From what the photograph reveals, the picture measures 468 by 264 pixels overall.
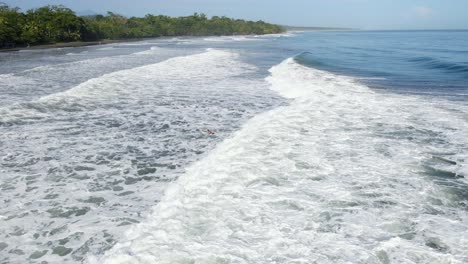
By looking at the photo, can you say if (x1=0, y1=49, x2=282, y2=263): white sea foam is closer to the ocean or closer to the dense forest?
the ocean

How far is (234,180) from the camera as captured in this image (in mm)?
6496

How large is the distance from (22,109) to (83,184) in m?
7.08

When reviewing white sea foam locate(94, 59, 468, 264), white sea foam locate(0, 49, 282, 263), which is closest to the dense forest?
white sea foam locate(0, 49, 282, 263)

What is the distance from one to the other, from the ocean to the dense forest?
2008 inches

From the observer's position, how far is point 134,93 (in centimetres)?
1560

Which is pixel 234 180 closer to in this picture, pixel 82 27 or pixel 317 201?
pixel 317 201

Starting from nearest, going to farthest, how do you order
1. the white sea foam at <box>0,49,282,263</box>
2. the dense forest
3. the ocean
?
the ocean → the white sea foam at <box>0,49,282,263</box> → the dense forest

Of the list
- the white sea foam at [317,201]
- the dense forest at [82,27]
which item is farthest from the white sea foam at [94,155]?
the dense forest at [82,27]

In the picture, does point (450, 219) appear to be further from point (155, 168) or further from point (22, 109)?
point (22, 109)

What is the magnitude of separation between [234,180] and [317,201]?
1475mm

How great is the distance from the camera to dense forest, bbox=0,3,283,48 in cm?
5697

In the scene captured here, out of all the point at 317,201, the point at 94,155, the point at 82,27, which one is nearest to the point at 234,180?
the point at 317,201

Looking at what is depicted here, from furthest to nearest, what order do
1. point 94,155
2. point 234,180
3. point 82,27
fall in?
point 82,27 < point 94,155 < point 234,180

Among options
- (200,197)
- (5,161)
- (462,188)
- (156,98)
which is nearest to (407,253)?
(462,188)
